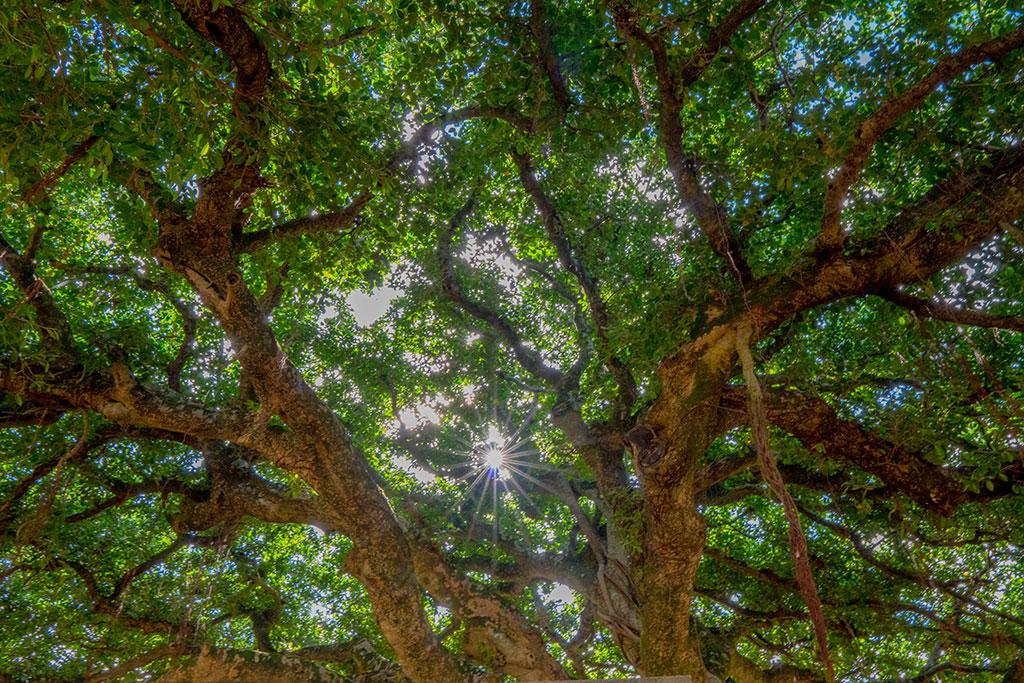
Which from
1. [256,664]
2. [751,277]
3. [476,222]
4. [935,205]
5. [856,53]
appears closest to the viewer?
[935,205]

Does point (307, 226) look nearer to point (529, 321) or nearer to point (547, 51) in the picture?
→ point (547, 51)

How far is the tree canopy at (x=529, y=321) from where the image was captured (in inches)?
139

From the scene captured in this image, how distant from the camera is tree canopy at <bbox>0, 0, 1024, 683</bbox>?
11.6ft

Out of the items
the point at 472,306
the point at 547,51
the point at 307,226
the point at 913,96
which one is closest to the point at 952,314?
the point at 913,96

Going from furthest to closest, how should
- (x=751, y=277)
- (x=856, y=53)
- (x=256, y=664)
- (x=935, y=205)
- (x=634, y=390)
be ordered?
1. (x=634, y=390)
2. (x=856, y=53)
3. (x=256, y=664)
4. (x=751, y=277)
5. (x=935, y=205)

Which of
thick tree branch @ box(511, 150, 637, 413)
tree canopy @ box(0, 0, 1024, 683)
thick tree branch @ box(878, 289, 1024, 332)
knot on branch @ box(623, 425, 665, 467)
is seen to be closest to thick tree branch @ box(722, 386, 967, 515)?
tree canopy @ box(0, 0, 1024, 683)

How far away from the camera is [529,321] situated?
25.7 feet

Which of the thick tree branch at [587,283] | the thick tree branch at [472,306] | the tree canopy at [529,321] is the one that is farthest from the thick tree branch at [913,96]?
the thick tree branch at [472,306]

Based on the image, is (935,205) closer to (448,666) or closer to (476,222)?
(448,666)

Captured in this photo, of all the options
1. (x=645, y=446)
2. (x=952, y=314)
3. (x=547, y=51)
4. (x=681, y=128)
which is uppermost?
(x=547, y=51)

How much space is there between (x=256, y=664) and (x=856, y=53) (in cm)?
606

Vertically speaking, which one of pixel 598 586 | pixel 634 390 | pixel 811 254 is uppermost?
pixel 634 390

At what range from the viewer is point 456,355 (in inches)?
311

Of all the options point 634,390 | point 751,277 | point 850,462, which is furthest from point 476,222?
point 850,462
